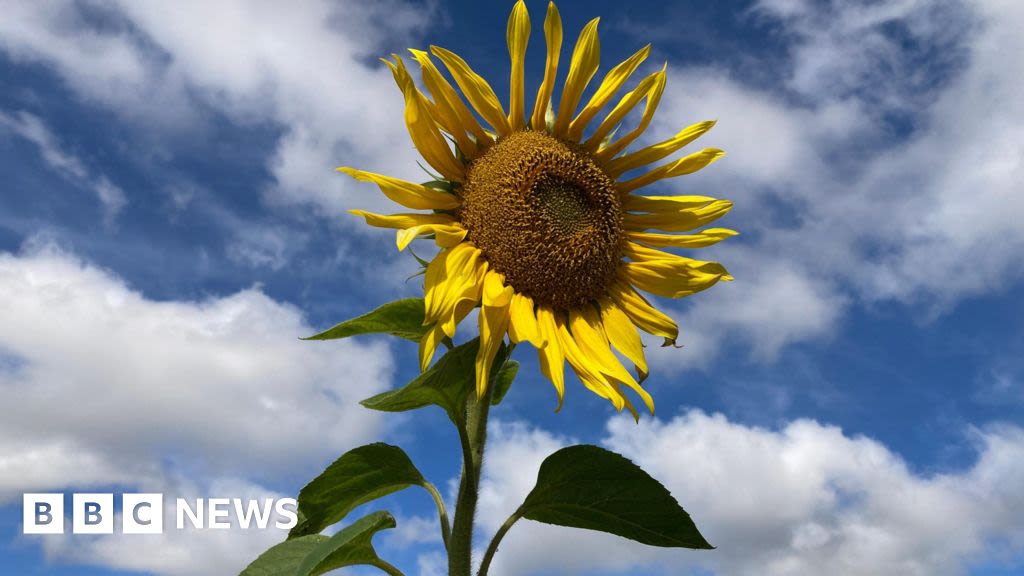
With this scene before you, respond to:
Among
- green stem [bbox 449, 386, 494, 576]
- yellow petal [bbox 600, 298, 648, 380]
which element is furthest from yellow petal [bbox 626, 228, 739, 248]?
green stem [bbox 449, 386, 494, 576]

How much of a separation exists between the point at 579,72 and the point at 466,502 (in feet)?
7.30

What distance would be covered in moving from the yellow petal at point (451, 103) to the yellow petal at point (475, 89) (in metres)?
0.06

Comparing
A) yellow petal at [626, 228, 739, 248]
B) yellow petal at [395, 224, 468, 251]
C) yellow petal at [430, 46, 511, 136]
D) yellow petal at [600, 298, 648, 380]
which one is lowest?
yellow petal at [600, 298, 648, 380]

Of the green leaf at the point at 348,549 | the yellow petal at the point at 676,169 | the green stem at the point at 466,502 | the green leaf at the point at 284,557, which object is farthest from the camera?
the yellow petal at the point at 676,169

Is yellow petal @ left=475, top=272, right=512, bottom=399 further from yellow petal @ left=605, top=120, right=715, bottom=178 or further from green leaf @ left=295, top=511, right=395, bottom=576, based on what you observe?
yellow petal @ left=605, top=120, right=715, bottom=178

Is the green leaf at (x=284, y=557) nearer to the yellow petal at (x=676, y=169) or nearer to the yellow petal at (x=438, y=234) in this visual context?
the yellow petal at (x=438, y=234)

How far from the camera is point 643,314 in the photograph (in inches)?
177

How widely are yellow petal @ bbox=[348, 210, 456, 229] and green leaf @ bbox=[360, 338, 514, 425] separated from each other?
586mm

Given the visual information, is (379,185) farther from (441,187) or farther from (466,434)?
(466,434)

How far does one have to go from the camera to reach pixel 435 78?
421 centimetres

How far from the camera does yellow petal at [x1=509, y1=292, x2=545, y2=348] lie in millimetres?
3926

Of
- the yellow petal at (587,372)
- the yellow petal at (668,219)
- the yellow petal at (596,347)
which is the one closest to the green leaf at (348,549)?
the yellow petal at (587,372)

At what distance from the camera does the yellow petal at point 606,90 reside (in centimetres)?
465

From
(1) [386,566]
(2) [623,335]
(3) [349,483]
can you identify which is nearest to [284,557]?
(3) [349,483]
